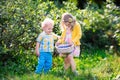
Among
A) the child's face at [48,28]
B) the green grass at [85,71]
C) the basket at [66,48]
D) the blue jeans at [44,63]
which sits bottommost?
the green grass at [85,71]

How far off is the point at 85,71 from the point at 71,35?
32.8 inches

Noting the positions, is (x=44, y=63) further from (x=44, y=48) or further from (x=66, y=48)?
(x=66, y=48)

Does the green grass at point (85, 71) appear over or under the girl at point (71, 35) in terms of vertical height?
under

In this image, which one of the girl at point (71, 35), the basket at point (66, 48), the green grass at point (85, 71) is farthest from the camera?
the girl at point (71, 35)

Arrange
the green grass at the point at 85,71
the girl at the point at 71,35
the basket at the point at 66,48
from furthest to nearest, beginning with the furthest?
the girl at the point at 71,35
the basket at the point at 66,48
the green grass at the point at 85,71

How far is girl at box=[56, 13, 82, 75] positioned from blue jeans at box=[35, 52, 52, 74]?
301 mm

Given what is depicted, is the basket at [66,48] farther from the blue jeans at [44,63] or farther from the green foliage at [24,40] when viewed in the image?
the green foliage at [24,40]

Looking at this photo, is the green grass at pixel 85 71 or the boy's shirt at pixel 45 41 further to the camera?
the boy's shirt at pixel 45 41

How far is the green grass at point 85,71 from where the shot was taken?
848 centimetres

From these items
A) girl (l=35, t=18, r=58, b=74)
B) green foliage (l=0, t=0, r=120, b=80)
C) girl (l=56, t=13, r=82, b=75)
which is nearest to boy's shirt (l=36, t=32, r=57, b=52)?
girl (l=35, t=18, r=58, b=74)

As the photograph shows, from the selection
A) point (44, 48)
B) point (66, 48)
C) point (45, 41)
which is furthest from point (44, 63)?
point (66, 48)

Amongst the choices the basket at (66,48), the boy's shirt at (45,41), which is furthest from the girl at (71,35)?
the boy's shirt at (45,41)

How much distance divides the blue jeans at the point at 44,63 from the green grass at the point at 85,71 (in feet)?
0.40

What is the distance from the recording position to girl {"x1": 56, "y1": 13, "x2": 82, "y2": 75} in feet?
29.4
